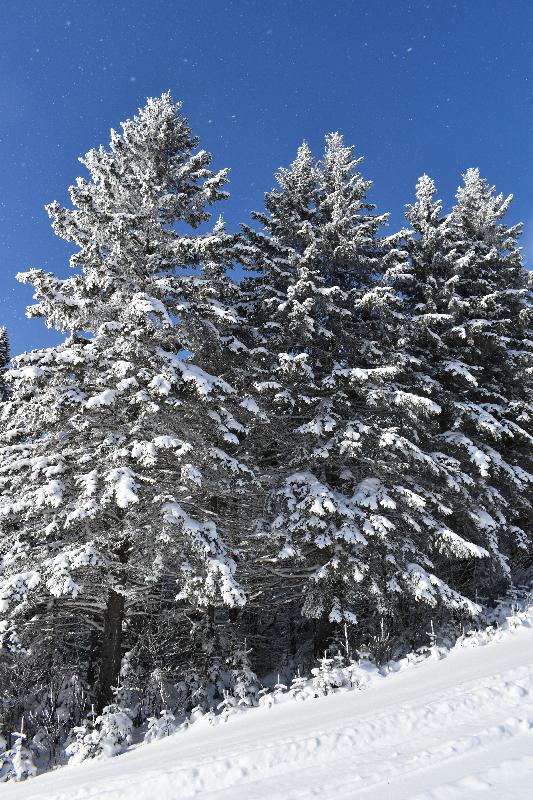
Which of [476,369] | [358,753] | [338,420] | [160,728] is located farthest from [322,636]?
[476,369]

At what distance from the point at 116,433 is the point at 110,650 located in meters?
4.43

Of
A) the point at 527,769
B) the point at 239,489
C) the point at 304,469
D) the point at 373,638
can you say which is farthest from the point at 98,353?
the point at 527,769

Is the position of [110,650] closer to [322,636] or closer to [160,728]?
[160,728]

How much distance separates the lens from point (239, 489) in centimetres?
1207

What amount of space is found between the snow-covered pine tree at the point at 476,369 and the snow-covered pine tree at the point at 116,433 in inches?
245

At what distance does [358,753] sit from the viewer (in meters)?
5.36

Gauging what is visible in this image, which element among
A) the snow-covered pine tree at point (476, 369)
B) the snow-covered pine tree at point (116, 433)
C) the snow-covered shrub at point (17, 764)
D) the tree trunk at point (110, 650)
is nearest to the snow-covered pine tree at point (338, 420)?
the snow-covered pine tree at point (476, 369)

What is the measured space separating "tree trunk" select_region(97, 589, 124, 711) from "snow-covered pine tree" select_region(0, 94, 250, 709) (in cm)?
2

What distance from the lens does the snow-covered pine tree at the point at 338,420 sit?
11.2m

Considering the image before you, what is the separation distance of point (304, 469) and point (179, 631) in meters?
5.68

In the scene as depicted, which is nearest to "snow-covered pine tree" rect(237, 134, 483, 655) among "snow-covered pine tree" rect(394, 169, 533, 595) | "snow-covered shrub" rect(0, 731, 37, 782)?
"snow-covered pine tree" rect(394, 169, 533, 595)

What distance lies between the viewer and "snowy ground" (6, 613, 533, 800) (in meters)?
4.42

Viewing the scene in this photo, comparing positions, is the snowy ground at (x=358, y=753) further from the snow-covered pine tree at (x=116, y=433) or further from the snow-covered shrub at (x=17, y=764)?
the snow-covered pine tree at (x=116, y=433)

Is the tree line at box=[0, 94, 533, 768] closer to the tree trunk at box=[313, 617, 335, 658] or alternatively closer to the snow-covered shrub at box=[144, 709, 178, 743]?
the tree trunk at box=[313, 617, 335, 658]
